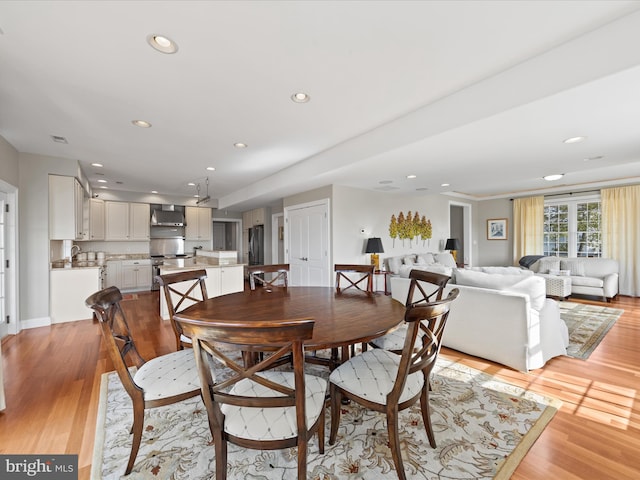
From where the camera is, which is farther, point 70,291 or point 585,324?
point 70,291

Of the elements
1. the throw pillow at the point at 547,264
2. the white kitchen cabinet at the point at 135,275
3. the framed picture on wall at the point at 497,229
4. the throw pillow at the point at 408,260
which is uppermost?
the framed picture on wall at the point at 497,229

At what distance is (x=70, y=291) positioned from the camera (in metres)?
4.20

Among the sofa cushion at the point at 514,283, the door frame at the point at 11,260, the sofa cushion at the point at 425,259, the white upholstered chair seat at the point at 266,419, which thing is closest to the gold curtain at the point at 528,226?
the sofa cushion at the point at 425,259

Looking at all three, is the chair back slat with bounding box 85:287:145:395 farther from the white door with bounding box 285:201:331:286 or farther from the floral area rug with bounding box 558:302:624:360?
the floral area rug with bounding box 558:302:624:360

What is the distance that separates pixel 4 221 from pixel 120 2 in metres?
3.74

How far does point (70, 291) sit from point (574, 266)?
9.26m

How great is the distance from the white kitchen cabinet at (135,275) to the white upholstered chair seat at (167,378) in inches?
238

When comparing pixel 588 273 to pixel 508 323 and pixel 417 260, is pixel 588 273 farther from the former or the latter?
pixel 508 323

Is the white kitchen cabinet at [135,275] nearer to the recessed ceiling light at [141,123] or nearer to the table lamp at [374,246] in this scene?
the recessed ceiling light at [141,123]

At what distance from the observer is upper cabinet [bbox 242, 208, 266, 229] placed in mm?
7918

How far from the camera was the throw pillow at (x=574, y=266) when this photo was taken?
225 inches

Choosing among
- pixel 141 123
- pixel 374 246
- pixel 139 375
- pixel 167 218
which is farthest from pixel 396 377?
pixel 167 218

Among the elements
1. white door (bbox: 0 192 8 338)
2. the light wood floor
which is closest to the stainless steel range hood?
white door (bbox: 0 192 8 338)

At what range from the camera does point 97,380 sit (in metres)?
2.46
